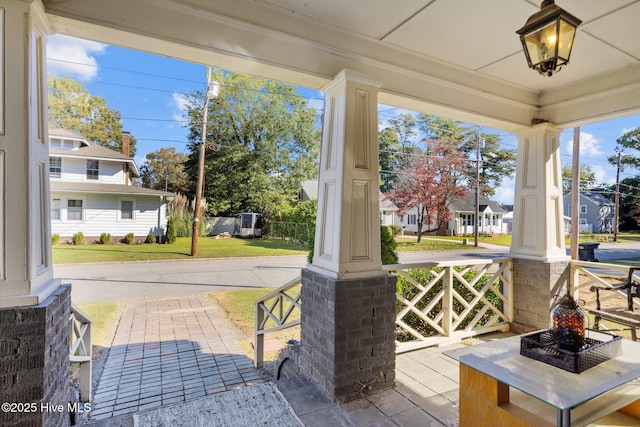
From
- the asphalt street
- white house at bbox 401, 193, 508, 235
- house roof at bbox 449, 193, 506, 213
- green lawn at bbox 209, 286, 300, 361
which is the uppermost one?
house roof at bbox 449, 193, 506, 213

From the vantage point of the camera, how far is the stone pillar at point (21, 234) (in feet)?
4.23

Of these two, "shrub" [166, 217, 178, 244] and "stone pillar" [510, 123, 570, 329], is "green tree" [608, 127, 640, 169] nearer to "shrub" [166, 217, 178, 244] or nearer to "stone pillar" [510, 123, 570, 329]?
"stone pillar" [510, 123, 570, 329]

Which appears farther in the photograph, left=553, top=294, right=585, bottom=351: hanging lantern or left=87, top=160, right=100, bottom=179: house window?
left=87, top=160, right=100, bottom=179: house window

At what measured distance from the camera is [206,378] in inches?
121

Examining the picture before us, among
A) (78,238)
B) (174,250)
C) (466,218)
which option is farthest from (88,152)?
(466,218)

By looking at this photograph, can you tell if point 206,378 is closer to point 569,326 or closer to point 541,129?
point 569,326

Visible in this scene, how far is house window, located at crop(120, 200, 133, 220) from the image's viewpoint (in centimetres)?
862

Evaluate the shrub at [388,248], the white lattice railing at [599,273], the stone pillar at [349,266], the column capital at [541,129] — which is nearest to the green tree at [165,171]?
the shrub at [388,248]

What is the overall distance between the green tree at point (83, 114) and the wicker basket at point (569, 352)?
4664 millimetres

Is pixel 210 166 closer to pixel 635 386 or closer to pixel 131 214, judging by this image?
pixel 131 214

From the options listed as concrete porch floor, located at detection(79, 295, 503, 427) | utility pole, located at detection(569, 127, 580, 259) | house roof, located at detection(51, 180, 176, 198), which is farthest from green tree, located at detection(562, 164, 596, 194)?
house roof, located at detection(51, 180, 176, 198)

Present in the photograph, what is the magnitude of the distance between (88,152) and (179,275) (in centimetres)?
331

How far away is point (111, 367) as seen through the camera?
10.9 feet

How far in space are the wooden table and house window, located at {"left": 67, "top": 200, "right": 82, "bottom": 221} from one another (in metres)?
8.27
